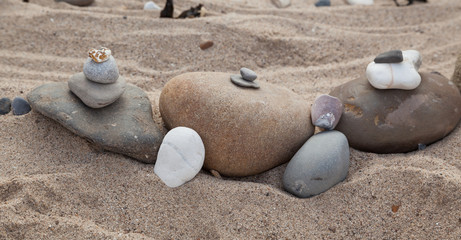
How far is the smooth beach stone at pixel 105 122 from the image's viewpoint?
94.3 inches

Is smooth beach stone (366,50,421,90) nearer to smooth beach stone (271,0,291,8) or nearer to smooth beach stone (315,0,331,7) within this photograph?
smooth beach stone (271,0,291,8)

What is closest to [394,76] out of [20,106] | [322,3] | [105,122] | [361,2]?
[105,122]

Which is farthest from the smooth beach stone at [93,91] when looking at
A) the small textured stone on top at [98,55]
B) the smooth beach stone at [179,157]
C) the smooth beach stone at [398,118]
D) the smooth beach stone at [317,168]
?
the smooth beach stone at [398,118]

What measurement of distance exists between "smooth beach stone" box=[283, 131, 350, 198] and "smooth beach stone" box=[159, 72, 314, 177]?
5.5 inches

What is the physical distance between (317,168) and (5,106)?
6.29ft

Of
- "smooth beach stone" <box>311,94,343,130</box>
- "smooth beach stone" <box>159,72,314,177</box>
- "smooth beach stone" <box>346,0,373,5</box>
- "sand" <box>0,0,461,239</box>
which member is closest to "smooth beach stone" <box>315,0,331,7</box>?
"smooth beach stone" <box>346,0,373,5</box>

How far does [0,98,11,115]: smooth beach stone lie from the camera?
270 cm

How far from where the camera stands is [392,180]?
239cm

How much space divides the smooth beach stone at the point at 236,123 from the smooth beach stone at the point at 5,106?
38.4 inches

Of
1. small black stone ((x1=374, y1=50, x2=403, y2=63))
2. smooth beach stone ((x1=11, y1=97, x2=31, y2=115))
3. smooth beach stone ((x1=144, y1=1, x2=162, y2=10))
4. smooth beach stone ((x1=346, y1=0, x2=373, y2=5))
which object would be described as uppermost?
small black stone ((x1=374, y1=50, x2=403, y2=63))

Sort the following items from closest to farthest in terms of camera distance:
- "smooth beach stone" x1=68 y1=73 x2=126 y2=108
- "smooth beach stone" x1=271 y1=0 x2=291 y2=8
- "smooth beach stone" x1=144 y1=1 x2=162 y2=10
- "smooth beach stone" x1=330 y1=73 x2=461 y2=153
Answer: "smooth beach stone" x1=68 y1=73 x2=126 y2=108
"smooth beach stone" x1=330 y1=73 x2=461 y2=153
"smooth beach stone" x1=144 y1=1 x2=162 y2=10
"smooth beach stone" x1=271 y1=0 x2=291 y2=8

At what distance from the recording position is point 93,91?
8.12ft

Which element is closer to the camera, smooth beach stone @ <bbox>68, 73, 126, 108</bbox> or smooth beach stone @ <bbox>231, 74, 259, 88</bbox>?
smooth beach stone @ <bbox>68, 73, 126, 108</bbox>

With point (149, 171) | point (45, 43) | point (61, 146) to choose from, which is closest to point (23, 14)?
point (45, 43)
